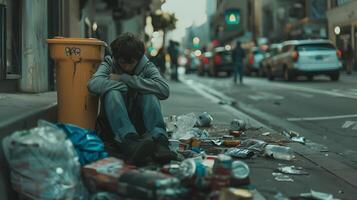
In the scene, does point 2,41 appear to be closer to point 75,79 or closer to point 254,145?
point 75,79

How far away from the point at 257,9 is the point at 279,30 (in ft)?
54.9

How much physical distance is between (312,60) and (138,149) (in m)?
20.2

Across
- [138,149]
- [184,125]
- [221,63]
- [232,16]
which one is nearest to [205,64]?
[221,63]

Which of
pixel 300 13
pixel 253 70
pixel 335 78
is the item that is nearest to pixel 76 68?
pixel 335 78

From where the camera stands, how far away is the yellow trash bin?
6375 mm

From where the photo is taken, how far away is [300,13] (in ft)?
157

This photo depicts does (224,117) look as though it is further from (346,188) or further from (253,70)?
(253,70)

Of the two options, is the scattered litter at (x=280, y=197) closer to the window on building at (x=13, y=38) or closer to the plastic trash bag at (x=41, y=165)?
the plastic trash bag at (x=41, y=165)

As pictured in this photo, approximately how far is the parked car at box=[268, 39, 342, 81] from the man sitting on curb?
1890cm

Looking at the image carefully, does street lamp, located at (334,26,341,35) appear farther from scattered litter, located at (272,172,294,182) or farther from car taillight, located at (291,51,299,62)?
scattered litter, located at (272,172,294,182)

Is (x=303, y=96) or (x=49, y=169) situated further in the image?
(x=303, y=96)

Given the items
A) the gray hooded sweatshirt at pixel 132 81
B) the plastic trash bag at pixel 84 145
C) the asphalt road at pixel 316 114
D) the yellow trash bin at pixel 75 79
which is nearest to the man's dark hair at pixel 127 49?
the gray hooded sweatshirt at pixel 132 81

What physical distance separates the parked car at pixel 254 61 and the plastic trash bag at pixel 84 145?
33.0m

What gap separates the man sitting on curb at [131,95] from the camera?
18.1ft
